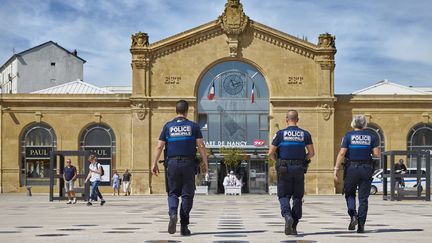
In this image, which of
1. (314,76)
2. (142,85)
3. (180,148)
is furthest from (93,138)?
(180,148)

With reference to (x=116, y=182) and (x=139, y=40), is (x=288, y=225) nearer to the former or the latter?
(x=116, y=182)

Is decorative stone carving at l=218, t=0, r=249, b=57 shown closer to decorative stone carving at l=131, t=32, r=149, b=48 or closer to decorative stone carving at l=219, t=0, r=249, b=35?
decorative stone carving at l=219, t=0, r=249, b=35

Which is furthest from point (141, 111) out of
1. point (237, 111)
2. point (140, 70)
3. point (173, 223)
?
point (173, 223)

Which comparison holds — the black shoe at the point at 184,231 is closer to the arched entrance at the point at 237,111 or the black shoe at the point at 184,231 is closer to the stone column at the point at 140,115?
the stone column at the point at 140,115

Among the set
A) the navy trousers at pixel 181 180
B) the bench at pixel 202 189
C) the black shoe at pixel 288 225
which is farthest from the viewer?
the bench at pixel 202 189

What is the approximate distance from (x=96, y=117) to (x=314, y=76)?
14.6m

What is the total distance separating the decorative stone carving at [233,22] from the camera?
5344cm

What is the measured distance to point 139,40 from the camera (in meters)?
53.6

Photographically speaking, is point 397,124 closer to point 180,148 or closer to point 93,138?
point 93,138

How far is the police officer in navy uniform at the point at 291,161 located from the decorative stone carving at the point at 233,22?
1576 inches

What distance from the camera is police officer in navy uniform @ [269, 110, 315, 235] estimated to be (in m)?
13.4

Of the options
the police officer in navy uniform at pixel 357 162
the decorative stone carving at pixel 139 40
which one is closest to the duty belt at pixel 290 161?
the police officer in navy uniform at pixel 357 162

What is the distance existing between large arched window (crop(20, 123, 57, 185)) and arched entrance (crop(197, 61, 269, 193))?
33.4 ft

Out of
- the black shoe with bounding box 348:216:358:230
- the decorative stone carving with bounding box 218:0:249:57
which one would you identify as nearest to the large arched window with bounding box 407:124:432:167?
the decorative stone carving with bounding box 218:0:249:57
